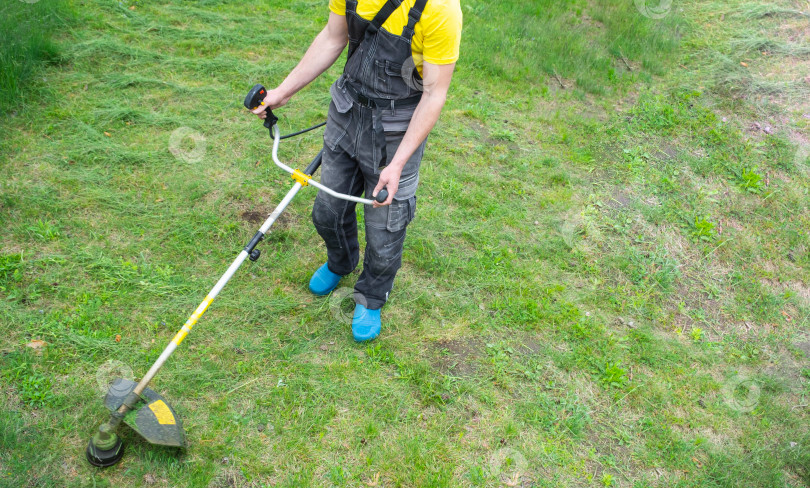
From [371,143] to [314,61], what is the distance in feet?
1.89

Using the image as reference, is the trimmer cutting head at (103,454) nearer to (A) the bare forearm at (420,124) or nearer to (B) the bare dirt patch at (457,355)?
(B) the bare dirt patch at (457,355)

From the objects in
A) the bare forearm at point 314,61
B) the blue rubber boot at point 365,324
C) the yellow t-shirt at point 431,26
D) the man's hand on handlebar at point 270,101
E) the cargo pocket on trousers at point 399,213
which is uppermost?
the yellow t-shirt at point 431,26

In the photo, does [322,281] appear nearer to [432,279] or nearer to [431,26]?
[432,279]

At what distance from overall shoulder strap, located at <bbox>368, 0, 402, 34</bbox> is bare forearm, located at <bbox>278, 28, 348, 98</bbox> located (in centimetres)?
45

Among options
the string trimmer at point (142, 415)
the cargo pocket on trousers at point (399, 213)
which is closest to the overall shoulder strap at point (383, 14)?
the string trimmer at point (142, 415)

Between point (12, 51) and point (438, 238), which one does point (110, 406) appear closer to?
point (438, 238)

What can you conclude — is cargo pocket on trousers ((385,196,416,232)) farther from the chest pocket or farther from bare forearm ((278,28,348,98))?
bare forearm ((278,28,348,98))

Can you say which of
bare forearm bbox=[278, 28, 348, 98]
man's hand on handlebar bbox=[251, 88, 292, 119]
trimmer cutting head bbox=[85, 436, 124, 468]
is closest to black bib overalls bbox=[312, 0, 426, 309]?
bare forearm bbox=[278, 28, 348, 98]

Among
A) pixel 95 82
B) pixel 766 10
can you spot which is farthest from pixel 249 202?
pixel 766 10

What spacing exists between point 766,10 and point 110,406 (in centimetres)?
976

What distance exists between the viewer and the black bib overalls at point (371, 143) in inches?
101

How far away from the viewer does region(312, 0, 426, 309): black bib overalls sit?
8.40ft

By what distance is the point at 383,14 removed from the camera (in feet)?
8.07

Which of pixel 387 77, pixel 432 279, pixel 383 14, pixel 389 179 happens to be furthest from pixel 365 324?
pixel 383 14
